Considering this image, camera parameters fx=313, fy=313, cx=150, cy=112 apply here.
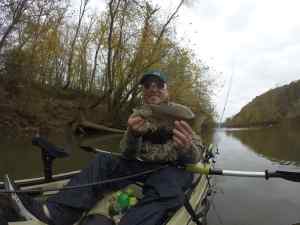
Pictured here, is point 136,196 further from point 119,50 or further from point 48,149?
point 119,50

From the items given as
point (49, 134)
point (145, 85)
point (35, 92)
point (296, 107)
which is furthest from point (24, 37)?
point (296, 107)

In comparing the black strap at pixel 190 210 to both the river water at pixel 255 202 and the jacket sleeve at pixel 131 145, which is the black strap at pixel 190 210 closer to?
the jacket sleeve at pixel 131 145

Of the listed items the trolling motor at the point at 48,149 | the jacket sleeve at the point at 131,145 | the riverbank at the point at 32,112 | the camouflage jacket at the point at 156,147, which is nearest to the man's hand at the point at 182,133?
the camouflage jacket at the point at 156,147

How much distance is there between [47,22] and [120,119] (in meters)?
7.38

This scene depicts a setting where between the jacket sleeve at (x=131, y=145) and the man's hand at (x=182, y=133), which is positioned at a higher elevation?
the man's hand at (x=182, y=133)

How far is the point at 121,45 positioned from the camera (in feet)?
58.7

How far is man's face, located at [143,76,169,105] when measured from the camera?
3.22 m

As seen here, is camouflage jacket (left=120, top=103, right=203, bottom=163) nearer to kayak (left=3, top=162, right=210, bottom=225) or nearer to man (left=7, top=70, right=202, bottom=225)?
man (left=7, top=70, right=202, bottom=225)

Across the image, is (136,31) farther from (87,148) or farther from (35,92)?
(87,148)

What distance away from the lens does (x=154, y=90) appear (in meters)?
3.24

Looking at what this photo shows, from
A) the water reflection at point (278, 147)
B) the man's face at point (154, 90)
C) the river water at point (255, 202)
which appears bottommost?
the river water at point (255, 202)

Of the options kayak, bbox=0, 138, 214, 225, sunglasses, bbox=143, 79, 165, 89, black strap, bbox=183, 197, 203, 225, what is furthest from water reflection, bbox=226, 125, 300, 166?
sunglasses, bbox=143, 79, 165, 89

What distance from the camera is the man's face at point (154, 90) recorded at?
10.6 feet

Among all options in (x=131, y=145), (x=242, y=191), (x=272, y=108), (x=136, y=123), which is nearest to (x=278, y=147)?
(x=242, y=191)
